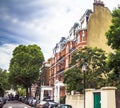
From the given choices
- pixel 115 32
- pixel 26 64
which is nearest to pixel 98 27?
pixel 115 32

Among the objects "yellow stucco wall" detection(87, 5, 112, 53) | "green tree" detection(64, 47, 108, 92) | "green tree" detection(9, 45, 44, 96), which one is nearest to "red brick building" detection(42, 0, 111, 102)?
"yellow stucco wall" detection(87, 5, 112, 53)

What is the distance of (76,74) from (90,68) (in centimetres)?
324

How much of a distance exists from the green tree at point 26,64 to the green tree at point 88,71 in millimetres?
36492

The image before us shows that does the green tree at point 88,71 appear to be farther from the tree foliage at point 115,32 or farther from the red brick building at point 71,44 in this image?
the red brick building at point 71,44

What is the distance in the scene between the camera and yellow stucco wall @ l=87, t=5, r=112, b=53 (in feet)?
167

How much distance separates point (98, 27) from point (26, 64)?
95.4 ft

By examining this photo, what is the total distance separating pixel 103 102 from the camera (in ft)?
76.0

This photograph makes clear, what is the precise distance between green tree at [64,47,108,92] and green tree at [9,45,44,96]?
3649cm

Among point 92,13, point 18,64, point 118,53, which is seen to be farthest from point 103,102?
point 18,64

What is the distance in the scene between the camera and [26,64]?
2977 inches

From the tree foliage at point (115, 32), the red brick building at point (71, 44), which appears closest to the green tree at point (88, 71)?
the tree foliage at point (115, 32)

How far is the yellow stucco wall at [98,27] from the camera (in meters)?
51.0

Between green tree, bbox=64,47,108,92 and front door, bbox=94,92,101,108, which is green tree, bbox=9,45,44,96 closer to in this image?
green tree, bbox=64,47,108,92

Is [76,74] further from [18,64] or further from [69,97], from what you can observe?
[18,64]
